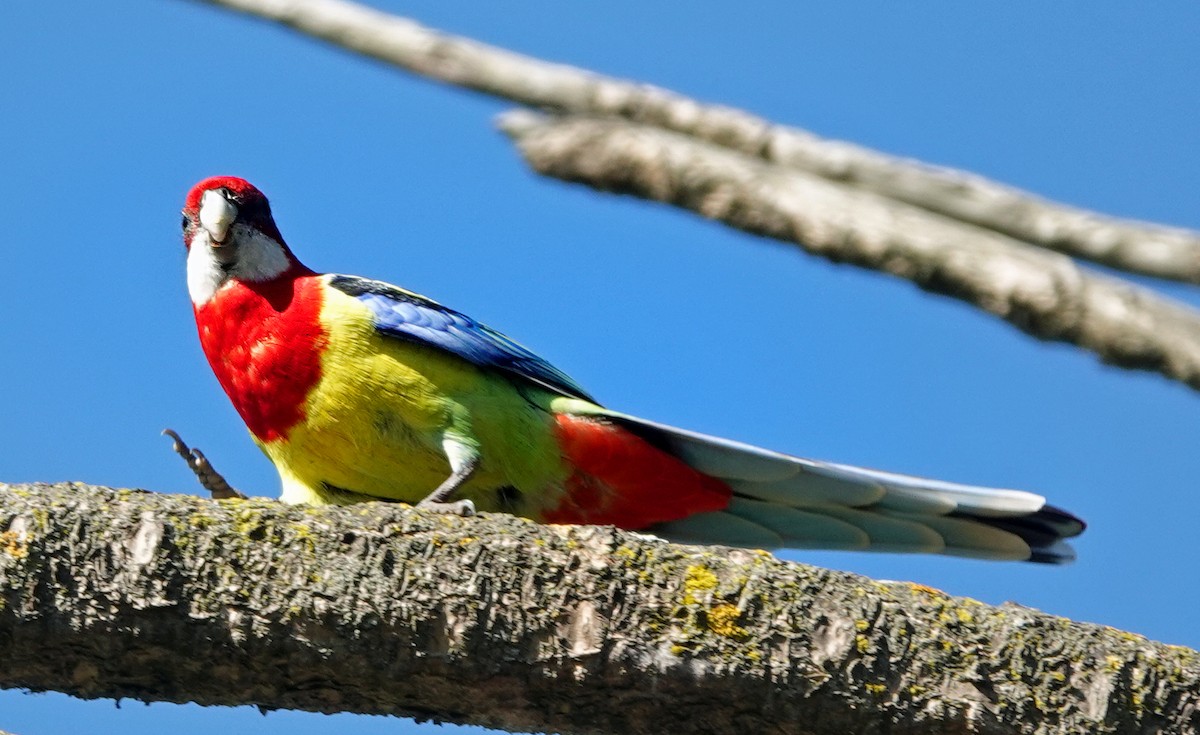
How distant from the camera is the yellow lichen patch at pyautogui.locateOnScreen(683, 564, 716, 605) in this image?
371 cm

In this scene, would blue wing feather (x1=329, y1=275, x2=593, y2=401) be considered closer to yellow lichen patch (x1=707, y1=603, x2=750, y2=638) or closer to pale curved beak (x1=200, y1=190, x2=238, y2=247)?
pale curved beak (x1=200, y1=190, x2=238, y2=247)

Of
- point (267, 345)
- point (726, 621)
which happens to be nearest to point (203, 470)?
point (267, 345)

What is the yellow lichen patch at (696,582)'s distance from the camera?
3705 millimetres

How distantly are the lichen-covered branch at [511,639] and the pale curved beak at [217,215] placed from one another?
269cm

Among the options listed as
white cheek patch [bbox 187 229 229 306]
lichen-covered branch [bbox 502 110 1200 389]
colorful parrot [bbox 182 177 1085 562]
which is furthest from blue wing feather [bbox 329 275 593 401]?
lichen-covered branch [bbox 502 110 1200 389]

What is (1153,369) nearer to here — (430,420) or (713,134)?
(713,134)

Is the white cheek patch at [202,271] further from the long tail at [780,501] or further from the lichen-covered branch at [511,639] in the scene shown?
the lichen-covered branch at [511,639]

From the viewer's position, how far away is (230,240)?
20.7 ft

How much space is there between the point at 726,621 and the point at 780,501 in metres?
2.41

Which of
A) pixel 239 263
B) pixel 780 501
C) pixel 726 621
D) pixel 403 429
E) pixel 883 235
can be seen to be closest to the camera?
pixel 883 235

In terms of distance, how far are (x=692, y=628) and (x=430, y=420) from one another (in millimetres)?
2179

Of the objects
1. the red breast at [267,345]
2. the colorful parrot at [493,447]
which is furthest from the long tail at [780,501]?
the red breast at [267,345]

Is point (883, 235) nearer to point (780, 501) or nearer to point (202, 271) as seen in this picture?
point (780, 501)

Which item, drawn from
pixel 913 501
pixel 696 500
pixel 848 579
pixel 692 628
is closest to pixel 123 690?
pixel 692 628
